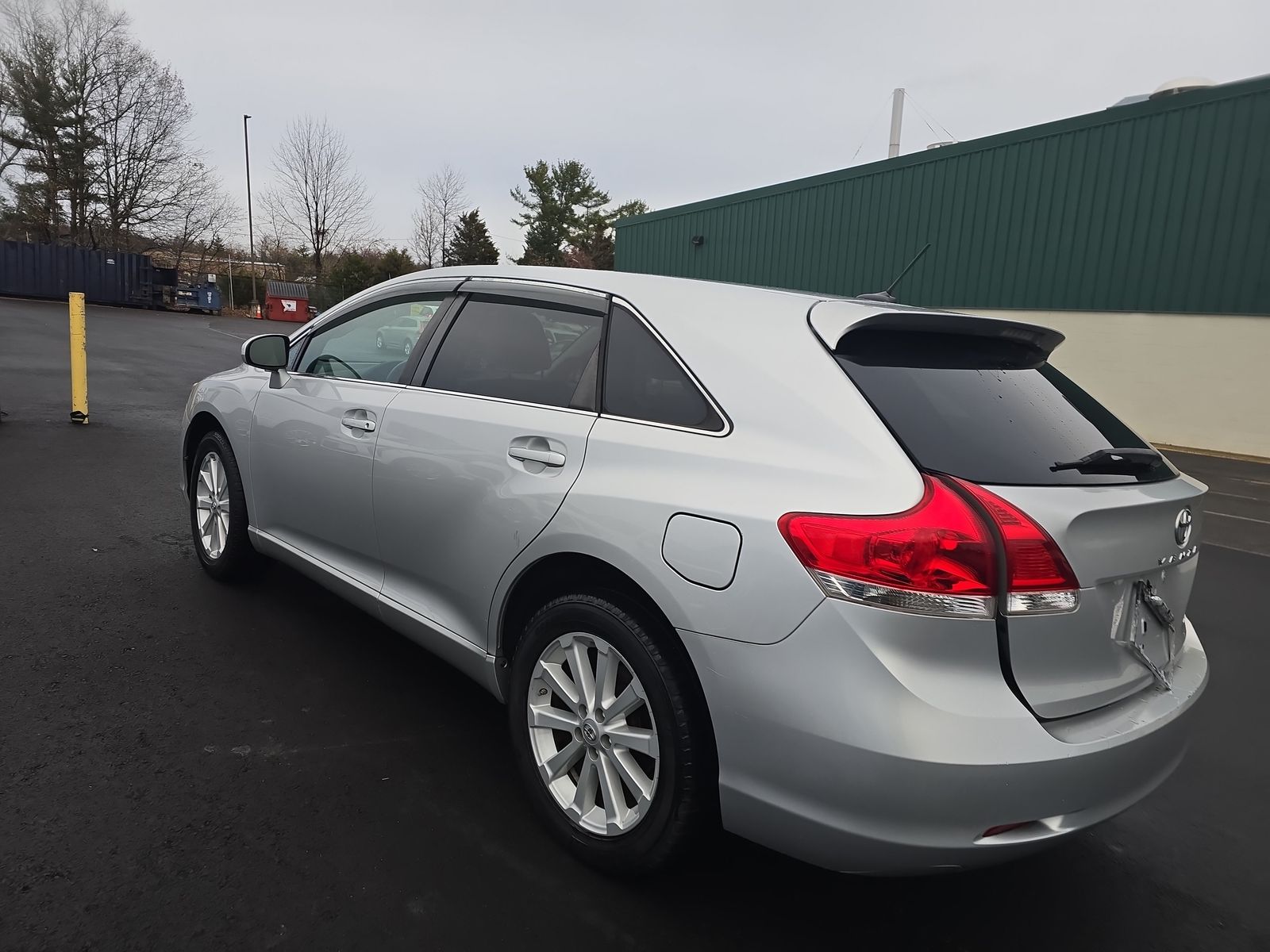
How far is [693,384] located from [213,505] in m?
3.18

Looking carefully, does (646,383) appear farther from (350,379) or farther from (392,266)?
(392,266)

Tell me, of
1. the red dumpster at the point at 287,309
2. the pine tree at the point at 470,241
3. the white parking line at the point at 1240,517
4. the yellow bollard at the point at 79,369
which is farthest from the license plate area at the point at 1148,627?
the pine tree at the point at 470,241

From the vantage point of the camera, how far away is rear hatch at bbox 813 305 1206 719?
72.6 inches

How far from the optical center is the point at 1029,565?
5.89 feet

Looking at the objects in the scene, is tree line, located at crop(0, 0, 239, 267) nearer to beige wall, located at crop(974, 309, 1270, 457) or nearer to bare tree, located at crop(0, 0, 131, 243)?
bare tree, located at crop(0, 0, 131, 243)

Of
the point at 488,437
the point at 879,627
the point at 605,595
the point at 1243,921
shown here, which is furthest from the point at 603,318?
the point at 1243,921

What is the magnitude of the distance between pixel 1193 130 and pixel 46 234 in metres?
45.7

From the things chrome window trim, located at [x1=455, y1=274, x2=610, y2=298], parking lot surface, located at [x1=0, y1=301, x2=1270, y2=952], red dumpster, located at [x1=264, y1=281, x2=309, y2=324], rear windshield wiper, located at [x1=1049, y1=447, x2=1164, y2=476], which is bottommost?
parking lot surface, located at [x1=0, y1=301, x2=1270, y2=952]

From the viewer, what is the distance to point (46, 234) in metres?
39.6

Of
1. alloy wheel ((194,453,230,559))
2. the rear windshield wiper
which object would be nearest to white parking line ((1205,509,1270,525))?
the rear windshield wiper

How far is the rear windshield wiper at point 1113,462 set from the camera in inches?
80.5

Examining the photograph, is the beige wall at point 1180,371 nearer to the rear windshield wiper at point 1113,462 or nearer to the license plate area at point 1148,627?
the rear windshield wiper at point 1113,462

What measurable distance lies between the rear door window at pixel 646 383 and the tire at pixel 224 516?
244 cm

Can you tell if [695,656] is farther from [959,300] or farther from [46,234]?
[46,234]
